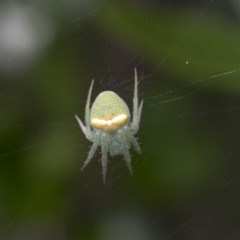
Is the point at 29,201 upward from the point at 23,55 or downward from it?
downward

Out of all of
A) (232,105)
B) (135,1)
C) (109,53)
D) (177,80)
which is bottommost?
(232,105)

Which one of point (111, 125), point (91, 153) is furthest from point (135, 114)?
point (91, 153)

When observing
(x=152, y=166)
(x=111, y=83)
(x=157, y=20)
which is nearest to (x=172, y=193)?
(x=152, y=166)

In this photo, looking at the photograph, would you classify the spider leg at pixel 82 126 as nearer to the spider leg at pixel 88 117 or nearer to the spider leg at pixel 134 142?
the spider leg at pixel 88 117

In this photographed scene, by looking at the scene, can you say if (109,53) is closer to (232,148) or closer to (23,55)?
(23,55)

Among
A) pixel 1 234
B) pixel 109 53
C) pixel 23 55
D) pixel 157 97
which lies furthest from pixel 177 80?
pixel 1 234

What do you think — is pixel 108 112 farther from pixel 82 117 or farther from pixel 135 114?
pixel 82 117

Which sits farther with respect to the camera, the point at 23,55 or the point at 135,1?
the point at 23,55
